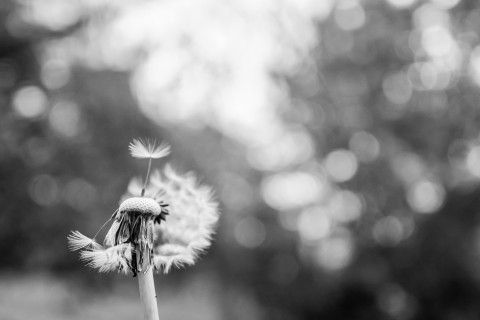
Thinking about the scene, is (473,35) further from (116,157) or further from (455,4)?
(116,157)

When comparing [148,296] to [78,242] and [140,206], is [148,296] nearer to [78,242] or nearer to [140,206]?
[140,206]

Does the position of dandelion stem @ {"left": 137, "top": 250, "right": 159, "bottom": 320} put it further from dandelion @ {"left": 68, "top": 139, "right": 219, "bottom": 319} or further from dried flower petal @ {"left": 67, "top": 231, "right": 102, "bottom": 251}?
dried flower petal @ {"left": 67, "top": 231, "right": 102, "bottom": 251}

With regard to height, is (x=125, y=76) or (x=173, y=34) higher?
(x=125, y=76)

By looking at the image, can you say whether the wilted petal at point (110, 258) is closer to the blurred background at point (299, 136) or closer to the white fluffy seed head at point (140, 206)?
the white fluffy seed head at point (140, 206)

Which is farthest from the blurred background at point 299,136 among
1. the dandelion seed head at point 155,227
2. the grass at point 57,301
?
the dandelion seed head at point 155,227

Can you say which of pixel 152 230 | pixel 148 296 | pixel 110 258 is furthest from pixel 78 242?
pixel 148 296

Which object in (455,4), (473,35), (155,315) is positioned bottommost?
(155,315)

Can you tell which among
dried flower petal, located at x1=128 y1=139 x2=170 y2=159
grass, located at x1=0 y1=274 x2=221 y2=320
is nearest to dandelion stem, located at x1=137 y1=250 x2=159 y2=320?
dried flower petal, located at x1=128 y1=139 x2=170 y2=159

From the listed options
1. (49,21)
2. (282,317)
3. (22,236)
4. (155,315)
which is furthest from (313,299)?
(155,315)
